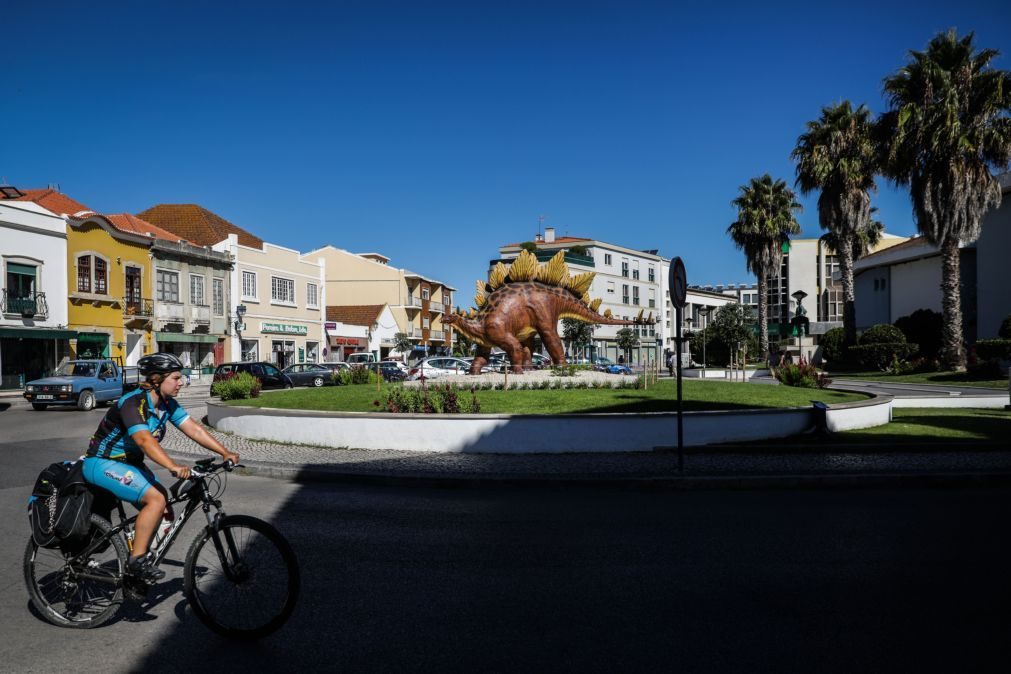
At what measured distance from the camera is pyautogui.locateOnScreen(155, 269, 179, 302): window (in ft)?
128

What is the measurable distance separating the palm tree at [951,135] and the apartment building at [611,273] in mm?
42029

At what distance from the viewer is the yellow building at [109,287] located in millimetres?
34031

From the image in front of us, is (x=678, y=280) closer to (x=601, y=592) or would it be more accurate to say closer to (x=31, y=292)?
(x=601, y=592)

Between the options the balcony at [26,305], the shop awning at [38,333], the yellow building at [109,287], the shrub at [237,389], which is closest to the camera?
the shrub at [237,389]

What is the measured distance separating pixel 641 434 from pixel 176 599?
807 cm

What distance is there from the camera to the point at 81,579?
14.1ft

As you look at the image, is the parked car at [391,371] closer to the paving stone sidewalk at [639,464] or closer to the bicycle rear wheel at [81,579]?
the paving stone sidewalk at [639,464]

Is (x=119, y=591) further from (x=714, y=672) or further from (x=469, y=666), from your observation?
(x=714, y=672)

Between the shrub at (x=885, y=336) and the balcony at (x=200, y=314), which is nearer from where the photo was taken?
the shrub at (x=885, y=336)

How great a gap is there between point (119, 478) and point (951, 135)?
3331cm

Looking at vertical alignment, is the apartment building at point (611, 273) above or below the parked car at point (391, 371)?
above

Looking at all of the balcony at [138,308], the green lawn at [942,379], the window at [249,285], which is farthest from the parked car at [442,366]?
the green lawn at [942,379]

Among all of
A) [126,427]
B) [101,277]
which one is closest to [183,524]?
[126,427]

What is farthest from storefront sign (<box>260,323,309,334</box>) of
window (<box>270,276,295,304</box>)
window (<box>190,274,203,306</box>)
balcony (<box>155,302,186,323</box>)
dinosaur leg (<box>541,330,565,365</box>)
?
dinosaur leg (<box>541,330,565,365</box>)
